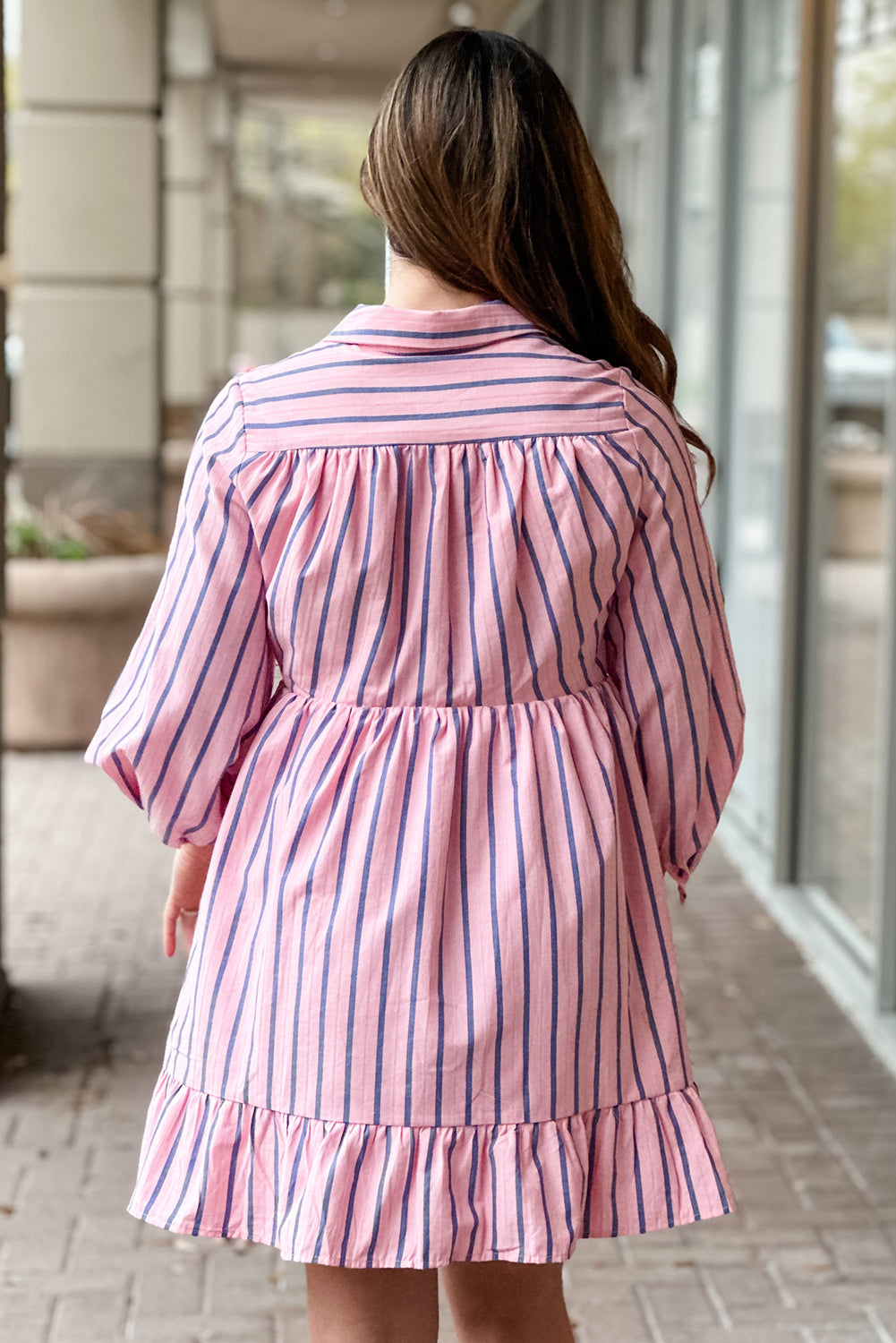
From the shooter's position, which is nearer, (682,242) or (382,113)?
(382,113)

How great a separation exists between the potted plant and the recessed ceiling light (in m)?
8.84

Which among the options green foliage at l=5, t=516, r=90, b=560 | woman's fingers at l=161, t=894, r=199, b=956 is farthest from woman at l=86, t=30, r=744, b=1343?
green foliage at l=5, t=516, r=90, b=560

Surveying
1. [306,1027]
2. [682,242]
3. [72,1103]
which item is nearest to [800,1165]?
[72,1103]

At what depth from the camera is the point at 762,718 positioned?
644 centimetres

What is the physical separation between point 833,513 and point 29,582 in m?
4.22

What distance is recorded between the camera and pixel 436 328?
1.76m

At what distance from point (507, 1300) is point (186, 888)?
621 millimetres

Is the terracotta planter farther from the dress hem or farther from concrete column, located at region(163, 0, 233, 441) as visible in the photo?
concrete column, located at region(163, 0, 233, 441)

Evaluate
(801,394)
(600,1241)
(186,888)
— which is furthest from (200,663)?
(801,394)

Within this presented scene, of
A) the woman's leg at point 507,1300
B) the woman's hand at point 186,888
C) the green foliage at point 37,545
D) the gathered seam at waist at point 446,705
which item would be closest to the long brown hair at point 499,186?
the gathered seam at waist at point 446,705

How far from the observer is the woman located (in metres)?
1.76

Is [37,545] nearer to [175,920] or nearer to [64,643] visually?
[64,643]

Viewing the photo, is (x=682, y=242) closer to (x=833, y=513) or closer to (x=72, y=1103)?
(x=833, y=513)

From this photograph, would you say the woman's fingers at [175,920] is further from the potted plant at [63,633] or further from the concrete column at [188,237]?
the concrete column at [188,237]
